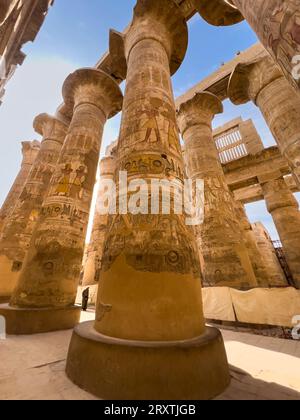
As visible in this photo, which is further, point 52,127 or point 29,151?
point 29,151

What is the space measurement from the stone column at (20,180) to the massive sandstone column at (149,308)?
9151 millimetres

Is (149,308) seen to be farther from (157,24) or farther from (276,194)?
(276,194)

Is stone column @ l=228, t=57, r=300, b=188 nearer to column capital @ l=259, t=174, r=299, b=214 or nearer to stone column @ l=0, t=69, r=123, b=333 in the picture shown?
stone column @ l=0, t=69, r=123, b=333

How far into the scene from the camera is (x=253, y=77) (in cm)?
616

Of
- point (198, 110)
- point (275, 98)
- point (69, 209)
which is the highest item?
point (198, 110)

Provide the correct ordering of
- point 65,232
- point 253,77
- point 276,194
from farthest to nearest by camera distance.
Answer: point 276,194, point 253,77, point 65,232

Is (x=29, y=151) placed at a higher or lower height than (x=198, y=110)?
higher

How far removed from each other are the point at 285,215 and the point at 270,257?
22.1 feet

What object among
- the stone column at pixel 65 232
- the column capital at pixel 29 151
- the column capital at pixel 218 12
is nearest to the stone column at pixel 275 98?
the column capital at pixel 218 12

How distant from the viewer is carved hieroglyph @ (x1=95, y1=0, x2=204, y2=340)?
200 cm

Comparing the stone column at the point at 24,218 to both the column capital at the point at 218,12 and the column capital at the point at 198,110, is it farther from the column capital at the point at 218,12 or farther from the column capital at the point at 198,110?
the column capital at the point at 218,12

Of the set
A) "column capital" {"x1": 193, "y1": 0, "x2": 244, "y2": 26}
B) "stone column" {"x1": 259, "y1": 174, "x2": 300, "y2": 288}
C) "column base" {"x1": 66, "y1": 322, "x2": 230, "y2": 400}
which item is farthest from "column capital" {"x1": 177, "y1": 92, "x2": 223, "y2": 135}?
"column base" {"x1": 66, "y1": 322, "x2": 230, "y2": 400}

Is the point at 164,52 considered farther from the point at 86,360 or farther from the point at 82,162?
the point at 86,360

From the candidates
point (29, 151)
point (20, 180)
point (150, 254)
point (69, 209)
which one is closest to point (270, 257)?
point (69, 209)
